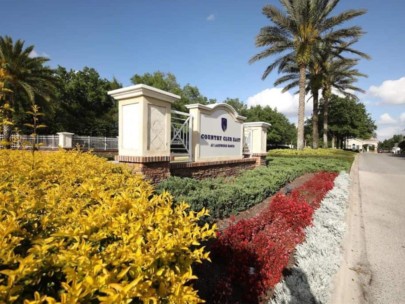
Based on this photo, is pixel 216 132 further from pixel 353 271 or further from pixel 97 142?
pixel 97 142

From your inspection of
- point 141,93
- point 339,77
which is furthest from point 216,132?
point 339,77

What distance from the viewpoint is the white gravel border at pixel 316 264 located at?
10.3ft

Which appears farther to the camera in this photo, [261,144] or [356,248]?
[261,144]

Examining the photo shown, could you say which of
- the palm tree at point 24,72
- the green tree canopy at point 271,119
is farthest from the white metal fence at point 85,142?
the green tree canopy at point 271,119

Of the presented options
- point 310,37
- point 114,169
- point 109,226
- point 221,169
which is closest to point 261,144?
point 221,169

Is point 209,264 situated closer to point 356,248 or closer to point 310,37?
point 356,248

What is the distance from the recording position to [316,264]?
12.5 ft

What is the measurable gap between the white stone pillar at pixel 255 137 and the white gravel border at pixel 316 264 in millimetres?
5969

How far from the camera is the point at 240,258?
335cm

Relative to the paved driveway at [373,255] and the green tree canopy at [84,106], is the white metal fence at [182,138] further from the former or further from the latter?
the green tree canopy at [84,106]

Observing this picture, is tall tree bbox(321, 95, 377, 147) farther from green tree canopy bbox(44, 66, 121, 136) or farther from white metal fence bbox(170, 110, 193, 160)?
white metal fence bbox(170, 110, 193, 160)

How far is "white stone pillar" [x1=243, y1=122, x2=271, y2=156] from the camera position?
39.4 ft

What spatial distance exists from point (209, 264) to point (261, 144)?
9.36 meters

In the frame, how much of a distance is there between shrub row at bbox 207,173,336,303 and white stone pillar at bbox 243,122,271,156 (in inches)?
264
